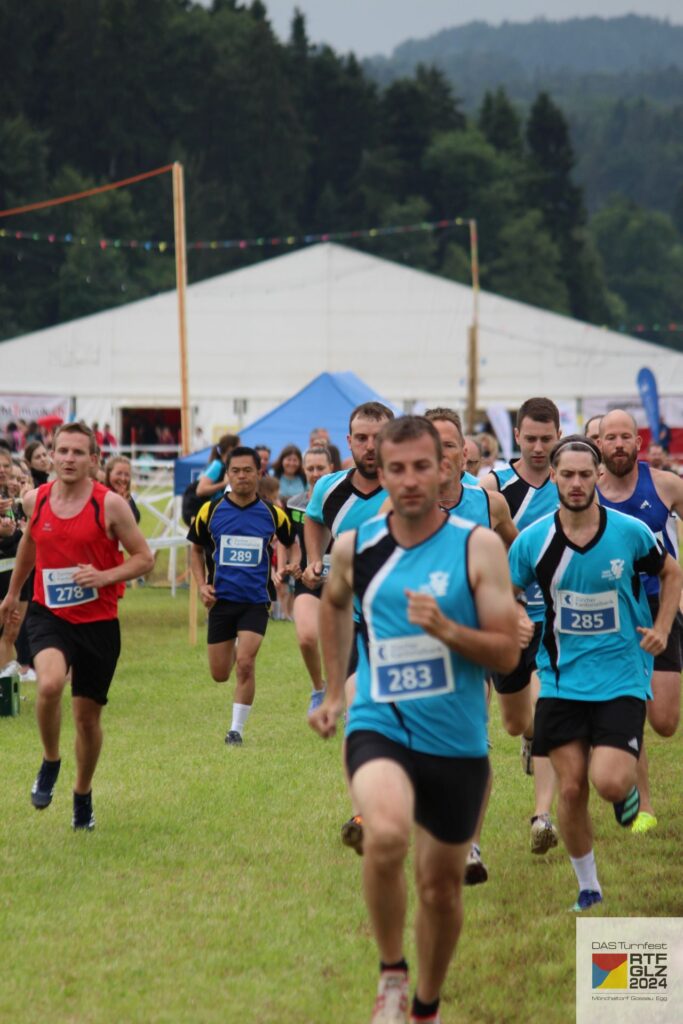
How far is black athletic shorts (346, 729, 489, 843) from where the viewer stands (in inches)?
205

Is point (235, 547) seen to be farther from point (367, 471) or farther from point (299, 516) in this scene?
point (367, 471)

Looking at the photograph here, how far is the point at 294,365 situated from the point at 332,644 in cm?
4986

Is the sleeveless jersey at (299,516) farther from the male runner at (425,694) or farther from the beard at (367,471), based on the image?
the male runner at (425,694)

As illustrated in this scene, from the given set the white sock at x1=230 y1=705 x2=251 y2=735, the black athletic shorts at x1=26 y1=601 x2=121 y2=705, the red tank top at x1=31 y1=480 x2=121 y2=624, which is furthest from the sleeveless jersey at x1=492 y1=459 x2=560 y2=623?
the white sock at x1=230 y1=705 x2=251 y2=735

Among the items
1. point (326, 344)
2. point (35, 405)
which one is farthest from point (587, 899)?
point (326, 344)

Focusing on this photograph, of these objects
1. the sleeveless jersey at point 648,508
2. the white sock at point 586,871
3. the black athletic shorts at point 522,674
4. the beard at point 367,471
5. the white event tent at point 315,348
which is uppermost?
the white event tent at point 315,348

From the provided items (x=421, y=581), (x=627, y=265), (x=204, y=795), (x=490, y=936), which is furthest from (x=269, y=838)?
(x=627, y=265)

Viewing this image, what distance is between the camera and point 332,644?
222 inches

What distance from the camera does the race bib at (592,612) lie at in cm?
690

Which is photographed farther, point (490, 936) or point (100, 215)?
point (100, 215)

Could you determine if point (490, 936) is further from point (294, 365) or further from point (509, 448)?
point (294, 365)

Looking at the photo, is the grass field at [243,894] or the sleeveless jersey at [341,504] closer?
the grass field at [243,894]

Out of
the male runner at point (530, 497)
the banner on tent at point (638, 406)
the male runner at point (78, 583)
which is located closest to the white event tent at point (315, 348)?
the banner on tent at point (638, 406)

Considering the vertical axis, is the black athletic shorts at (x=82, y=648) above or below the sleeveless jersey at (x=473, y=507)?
below
